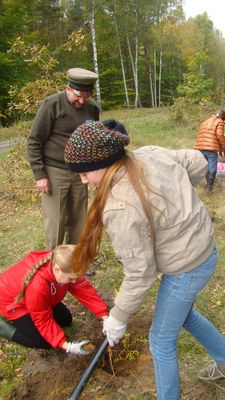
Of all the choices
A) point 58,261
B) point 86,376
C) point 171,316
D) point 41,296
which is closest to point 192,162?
point 171,316

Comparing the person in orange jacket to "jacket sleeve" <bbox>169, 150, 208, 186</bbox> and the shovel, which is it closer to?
the shovel

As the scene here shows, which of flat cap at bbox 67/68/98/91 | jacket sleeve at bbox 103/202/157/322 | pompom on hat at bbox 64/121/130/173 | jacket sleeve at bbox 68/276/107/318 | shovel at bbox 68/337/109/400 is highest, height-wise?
flat cap at bbox 67/68/98/91

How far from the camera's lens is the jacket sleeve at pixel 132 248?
5.41 feet

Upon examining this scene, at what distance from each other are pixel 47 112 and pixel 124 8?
25.9 meters

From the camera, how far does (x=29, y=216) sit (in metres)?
6.37

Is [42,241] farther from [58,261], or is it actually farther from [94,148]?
[94,148]

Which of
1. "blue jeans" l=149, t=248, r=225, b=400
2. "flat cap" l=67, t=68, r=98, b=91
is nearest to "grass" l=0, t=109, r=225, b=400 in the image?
"blue jeans" l=149, t=248, r=225, b=400

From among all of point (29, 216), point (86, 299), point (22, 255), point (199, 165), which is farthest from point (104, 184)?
point (29, 216)

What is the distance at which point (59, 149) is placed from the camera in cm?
366

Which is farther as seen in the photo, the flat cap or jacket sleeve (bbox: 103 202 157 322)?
the flat cap

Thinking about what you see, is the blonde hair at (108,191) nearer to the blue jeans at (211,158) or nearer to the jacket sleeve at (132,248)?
the jacket sleeve at (132,248)

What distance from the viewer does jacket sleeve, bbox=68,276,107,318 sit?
2988 mm

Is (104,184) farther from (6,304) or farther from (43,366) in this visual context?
(43,366)

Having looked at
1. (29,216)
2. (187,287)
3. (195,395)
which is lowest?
(29,216)
